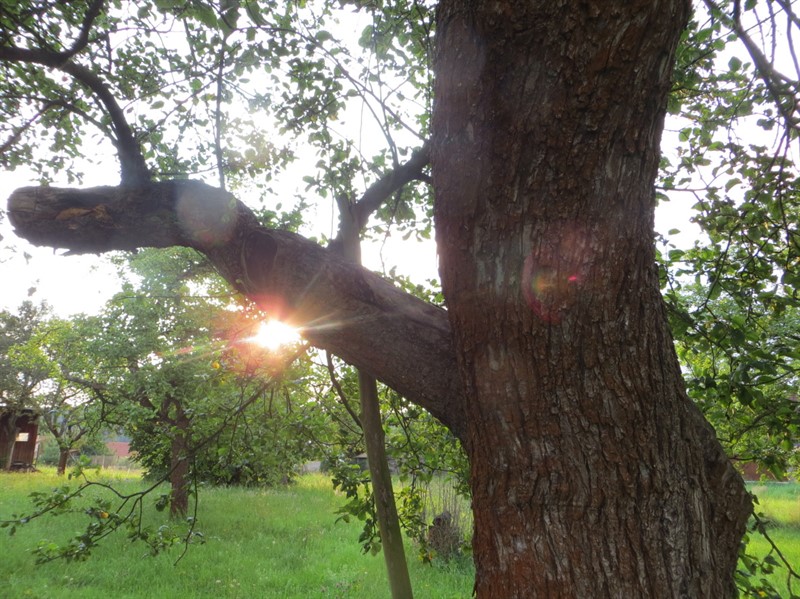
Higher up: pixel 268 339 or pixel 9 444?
pixel 268 339

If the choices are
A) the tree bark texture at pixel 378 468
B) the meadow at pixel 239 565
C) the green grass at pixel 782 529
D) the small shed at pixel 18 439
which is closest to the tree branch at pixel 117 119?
the tree bark texture at pixel 378 468

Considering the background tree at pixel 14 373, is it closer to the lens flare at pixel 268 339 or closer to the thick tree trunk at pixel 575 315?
the lens flare at pixel 268 339

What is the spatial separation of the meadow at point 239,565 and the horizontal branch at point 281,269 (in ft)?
14.0

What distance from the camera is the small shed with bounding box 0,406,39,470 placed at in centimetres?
2414

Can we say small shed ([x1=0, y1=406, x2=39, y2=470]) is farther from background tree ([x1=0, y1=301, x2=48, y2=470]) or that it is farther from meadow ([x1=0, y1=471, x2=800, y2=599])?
meadow ([x1=0, y1=471, x2=800, y2=599])

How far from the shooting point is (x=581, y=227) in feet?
4.39

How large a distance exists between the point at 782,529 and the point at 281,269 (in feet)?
50.7

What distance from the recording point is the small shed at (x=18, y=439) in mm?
24141

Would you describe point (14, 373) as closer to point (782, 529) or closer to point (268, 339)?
point (268, 339)

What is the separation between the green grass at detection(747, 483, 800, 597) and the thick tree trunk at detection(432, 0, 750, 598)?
5.82 meters

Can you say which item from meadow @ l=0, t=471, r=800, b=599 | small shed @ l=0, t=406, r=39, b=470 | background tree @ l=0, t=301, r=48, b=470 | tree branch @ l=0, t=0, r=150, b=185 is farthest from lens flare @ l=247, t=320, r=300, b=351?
small shed @ l=0, t=406, r=39, b=470

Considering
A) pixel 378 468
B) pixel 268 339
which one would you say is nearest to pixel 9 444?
pixel 268 339

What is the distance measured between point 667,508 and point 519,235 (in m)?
0.80

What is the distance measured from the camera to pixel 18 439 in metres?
27.0
